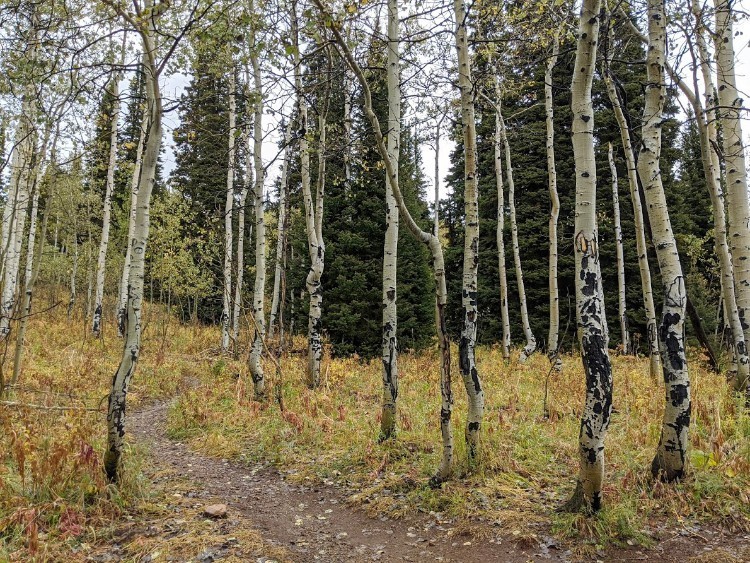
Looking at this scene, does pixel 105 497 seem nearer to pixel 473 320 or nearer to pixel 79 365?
pixel 473 320

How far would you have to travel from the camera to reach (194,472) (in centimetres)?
603

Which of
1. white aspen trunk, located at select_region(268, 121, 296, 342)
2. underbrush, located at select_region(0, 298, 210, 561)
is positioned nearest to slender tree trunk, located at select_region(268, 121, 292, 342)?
white aspen trunk, located at select_region(268, 121, 296, 342)

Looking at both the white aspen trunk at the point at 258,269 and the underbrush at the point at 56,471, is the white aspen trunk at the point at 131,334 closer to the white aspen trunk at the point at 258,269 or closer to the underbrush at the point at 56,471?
the underbrush at the point at 56,471

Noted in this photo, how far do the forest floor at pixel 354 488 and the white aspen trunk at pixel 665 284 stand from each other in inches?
15.4

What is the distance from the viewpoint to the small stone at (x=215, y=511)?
4.52m

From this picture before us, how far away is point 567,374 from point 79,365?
12.0m

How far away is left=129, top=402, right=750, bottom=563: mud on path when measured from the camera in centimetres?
367

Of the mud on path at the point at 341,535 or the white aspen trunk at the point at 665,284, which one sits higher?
the white aspen trunk at the point at 665,284

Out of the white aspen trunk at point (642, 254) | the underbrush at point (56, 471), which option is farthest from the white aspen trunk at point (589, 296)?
the white aspen trunk at point (642, 254)

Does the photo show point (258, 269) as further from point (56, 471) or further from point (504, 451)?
point (504, 451)

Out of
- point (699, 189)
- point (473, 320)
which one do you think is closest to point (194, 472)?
point (473, 320)

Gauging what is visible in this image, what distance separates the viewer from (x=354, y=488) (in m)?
5.39

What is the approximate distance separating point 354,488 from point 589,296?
3576 mm

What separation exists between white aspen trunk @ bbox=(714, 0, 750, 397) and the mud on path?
12.0 feet
